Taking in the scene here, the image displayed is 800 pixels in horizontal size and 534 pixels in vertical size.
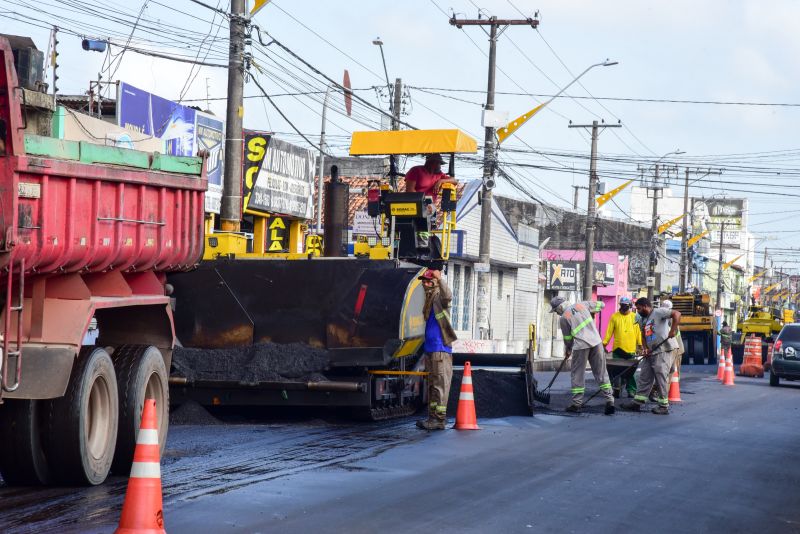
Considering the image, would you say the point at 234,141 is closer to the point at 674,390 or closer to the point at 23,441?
the point at 23,441

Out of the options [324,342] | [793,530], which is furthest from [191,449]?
[793,530]

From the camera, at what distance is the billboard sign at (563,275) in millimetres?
53625

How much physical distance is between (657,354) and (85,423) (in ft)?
37.5

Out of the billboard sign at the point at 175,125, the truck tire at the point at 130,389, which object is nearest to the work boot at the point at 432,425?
the truck tire at the point at 130,389

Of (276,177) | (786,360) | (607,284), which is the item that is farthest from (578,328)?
(607,284)

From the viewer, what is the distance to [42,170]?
7.71 meters

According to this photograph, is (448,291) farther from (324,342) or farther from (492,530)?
(492,530)

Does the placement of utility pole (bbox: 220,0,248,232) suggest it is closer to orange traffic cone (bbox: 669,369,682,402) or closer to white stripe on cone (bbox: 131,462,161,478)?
orange traffic cone (bbox: 669,369,682,402)

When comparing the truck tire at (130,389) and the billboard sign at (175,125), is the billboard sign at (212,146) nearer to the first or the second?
the billboard sign at (175,125)

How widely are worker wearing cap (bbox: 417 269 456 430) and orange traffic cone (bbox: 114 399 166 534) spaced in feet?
23.5

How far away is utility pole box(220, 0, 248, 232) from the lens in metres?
16.7

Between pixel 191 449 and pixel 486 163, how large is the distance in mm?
20344

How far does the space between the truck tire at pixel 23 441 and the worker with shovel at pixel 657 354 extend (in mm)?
11135

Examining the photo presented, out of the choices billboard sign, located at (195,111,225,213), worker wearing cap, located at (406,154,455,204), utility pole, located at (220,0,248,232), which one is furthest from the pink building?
worker wearing cap, located at (406,154,455,204)
